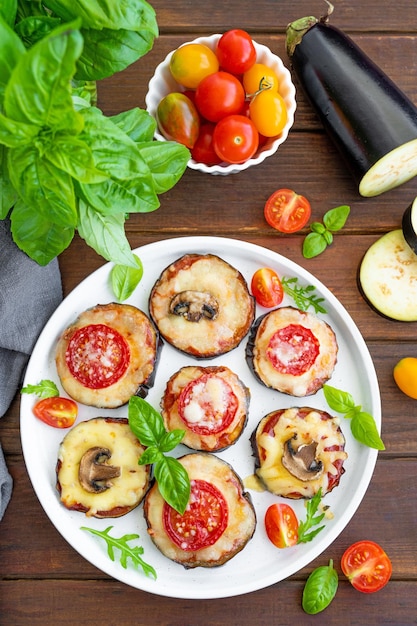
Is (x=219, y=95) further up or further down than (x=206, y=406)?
further up

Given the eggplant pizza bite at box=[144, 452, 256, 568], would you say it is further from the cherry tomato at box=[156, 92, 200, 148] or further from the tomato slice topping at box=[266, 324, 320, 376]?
the cherry tomato at box=[156, 92, 200, 148]

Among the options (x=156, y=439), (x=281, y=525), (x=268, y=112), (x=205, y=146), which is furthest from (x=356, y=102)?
(x=281, y=525)

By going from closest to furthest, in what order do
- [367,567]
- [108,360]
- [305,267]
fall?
[108,360] < [367,567] < [305,267]

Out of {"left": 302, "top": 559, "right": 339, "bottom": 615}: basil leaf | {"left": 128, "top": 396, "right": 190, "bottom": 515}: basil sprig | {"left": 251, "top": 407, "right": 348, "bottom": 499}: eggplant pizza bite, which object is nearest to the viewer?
{"left": 128, "top": 396, "right": 190, "bottom": 515}: basil sprig

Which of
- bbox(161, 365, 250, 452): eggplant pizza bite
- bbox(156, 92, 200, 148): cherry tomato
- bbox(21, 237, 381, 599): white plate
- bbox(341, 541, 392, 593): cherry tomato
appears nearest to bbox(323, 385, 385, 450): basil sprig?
bbox(21, 237, 381, 599): white plate

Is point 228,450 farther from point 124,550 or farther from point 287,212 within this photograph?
point 287,212
